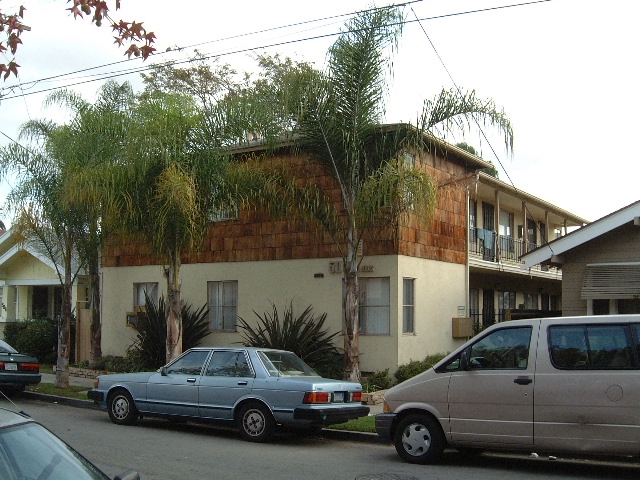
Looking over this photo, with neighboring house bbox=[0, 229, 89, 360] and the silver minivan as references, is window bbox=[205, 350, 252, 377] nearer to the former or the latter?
the silver minivan

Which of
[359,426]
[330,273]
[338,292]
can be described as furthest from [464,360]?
[330,273]

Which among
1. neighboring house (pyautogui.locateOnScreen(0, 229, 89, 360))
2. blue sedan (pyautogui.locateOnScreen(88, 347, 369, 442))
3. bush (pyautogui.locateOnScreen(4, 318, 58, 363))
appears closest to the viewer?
blue sedan (pyautogui.locateOnScreen(88, 347, 369, 442))

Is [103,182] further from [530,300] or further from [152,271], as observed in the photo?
[530,300]

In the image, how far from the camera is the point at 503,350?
9.92 m

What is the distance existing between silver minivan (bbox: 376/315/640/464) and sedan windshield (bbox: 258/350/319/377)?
94.2 inches

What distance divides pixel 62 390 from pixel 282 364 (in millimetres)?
7208

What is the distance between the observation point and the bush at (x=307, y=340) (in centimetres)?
1776

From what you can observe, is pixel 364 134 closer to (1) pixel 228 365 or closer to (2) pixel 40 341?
(1) pixel 228 365

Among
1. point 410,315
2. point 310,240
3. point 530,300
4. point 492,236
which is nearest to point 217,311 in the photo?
point 310,240

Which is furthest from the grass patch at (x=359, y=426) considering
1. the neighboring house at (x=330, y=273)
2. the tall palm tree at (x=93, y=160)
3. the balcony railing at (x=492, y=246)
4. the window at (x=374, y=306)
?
the balcony railing at (x=492, y=246)

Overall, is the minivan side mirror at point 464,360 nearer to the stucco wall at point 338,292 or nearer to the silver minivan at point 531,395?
the silver minivan at point 531,395

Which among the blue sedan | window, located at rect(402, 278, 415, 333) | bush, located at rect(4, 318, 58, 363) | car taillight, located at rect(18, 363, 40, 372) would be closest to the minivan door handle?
the blue sedan

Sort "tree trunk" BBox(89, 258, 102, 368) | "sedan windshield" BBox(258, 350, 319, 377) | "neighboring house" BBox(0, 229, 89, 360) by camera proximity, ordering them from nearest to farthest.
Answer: "sedan windshield" BBox(258, 350, 319, 377)
"tree trunk" BBox(89, 258, 102, 368)
"neighboring house" BBox(0, 229, 89, 360)

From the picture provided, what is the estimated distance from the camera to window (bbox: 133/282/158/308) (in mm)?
22172
